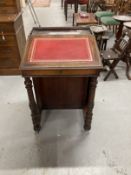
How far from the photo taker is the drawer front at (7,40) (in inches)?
96.6

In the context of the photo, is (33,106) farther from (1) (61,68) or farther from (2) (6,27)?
(2) (6,27)

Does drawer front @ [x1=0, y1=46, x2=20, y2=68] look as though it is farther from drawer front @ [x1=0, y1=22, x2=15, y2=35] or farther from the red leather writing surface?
the red leather writing surface

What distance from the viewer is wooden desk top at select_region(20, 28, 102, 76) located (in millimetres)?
1302

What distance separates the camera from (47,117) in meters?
2.08

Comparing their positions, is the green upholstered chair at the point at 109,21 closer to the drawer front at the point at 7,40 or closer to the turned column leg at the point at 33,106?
the drawer front at the point at 7,40

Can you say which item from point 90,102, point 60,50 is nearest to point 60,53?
point 60,50

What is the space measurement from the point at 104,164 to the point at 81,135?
380 mm

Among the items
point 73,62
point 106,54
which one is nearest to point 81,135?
point 73,62

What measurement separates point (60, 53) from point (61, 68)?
229 millimetres

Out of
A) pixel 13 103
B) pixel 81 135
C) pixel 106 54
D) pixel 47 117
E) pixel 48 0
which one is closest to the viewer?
pixel 81 135

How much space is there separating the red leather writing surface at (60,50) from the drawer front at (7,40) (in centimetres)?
99

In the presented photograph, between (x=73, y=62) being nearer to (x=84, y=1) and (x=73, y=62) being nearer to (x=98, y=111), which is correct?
(x=98, y=111)

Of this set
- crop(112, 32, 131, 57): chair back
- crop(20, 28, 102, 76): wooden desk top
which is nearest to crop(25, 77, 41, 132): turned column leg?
crop(20, 28, 102, 76): wooden desk top

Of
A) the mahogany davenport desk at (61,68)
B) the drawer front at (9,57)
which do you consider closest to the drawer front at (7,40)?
the drawer front at (9,57)
